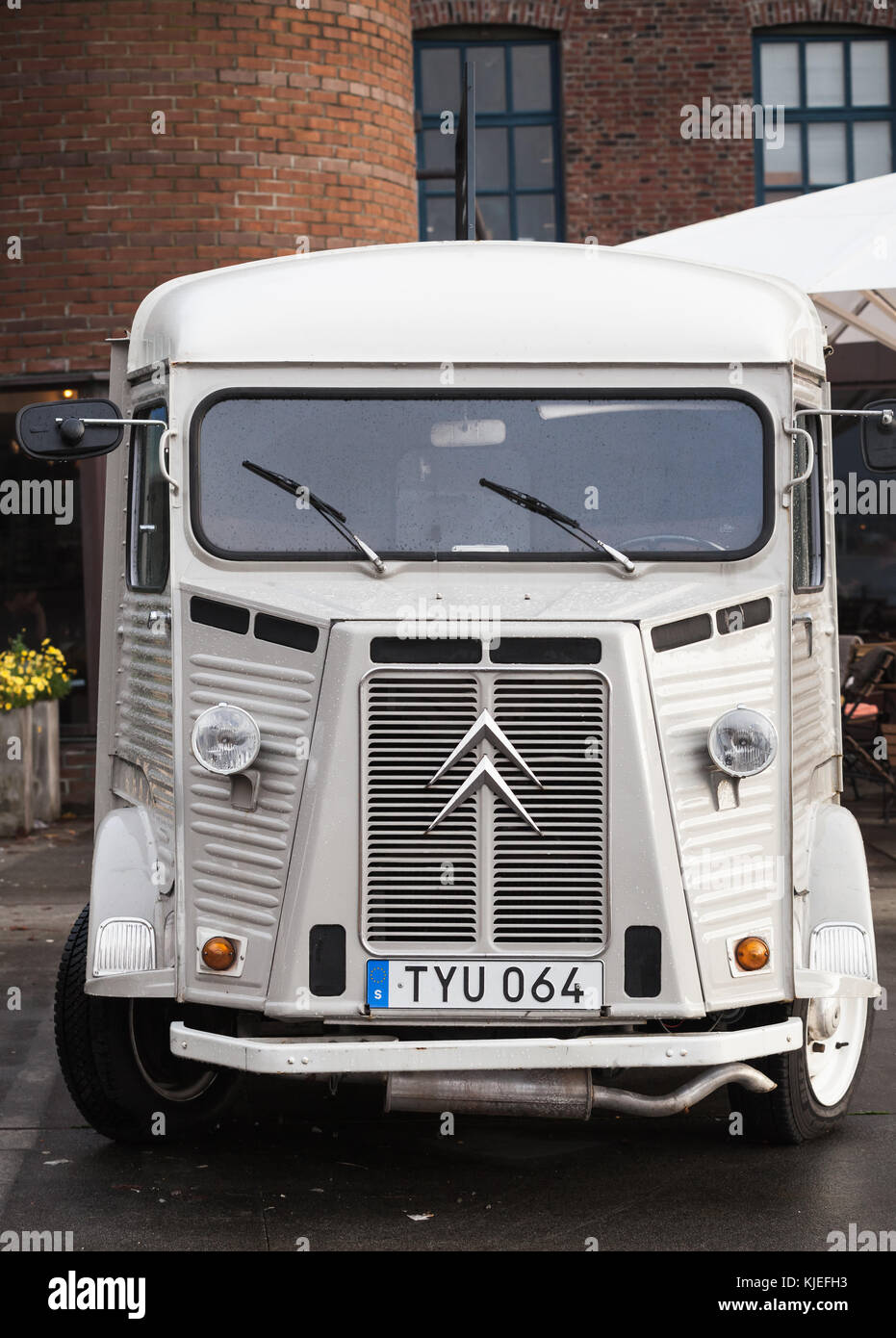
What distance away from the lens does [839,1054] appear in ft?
18.7

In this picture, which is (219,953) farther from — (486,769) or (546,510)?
(546,510)

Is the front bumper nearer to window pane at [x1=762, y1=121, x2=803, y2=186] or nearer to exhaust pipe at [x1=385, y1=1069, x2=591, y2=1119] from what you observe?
exhaust pipe at [x1=385, y1=1069, x2=591, y2=1119]

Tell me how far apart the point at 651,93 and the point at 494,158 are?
5.16ft

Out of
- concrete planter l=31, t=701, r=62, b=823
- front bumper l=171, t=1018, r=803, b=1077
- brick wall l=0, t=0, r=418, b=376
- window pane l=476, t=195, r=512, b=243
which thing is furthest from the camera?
window pane l=476, t=195, r=512, b=243

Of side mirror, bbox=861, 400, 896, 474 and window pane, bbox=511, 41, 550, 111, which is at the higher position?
window pane, bbox=511, 41, 550, 111

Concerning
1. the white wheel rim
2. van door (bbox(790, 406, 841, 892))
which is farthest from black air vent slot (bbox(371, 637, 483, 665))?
the white wheel rim

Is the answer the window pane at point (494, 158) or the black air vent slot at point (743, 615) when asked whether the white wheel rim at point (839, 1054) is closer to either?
the black air vent slot at point (743, 615)

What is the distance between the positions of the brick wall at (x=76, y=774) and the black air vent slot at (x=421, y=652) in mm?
8170

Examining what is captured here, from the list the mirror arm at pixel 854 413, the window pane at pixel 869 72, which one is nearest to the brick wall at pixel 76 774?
the mirror arm at pixel 854 413


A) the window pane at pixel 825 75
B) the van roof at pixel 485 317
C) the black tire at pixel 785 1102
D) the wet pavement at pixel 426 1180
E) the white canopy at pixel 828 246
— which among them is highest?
the window pane at pixel 825 75

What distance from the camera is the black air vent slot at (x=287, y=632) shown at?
471 centimetres

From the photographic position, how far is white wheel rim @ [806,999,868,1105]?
18.3ft

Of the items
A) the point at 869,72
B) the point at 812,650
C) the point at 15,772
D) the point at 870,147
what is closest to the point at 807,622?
the point at 812,650

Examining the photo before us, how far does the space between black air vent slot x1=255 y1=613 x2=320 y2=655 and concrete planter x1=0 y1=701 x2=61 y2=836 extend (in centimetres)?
722
